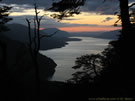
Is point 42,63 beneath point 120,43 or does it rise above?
beneath

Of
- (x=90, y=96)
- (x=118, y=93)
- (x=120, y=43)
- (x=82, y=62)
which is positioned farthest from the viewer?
(x=82, y=62)

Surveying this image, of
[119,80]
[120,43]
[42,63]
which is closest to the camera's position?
[119,80]

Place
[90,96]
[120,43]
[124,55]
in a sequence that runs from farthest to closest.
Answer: [120,43], [124,55], [90,96]

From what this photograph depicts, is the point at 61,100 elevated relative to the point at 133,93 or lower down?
lower down

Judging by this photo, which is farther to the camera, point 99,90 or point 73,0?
point 73,0

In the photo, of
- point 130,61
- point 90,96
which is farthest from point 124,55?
point 90,96

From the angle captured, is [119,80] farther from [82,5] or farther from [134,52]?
[82,5]

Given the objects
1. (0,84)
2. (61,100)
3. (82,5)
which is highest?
(82,5)

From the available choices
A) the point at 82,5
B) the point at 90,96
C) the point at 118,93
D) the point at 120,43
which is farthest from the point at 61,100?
the point at 82,5

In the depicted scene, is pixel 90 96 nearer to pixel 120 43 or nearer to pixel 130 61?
pixel 130 61
